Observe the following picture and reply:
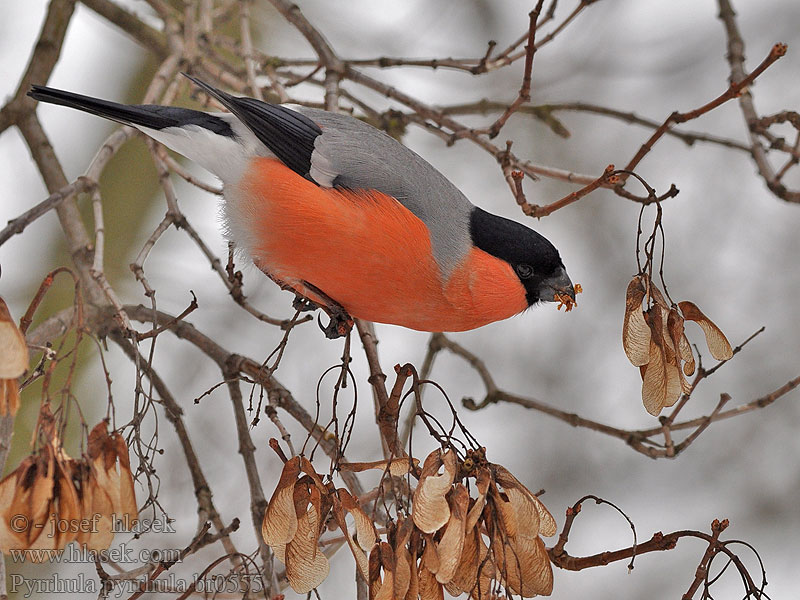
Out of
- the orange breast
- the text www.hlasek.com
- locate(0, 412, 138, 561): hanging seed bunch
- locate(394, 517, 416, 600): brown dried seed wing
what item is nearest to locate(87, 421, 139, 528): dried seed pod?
locate(0, 412, 138, 561): hanging seed bunch

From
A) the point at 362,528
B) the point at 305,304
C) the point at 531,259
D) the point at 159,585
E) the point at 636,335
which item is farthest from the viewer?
the point at 305,304


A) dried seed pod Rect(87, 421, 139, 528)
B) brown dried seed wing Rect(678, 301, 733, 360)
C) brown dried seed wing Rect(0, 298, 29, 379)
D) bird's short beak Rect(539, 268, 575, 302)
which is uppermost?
bird's short beak Rect(539, 268, 575, 302)

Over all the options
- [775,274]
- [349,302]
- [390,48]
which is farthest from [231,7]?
[775,274]

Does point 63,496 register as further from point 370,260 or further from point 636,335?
point 636,335

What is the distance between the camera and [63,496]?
1355 mm

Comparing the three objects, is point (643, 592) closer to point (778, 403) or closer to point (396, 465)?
point (778, 403)

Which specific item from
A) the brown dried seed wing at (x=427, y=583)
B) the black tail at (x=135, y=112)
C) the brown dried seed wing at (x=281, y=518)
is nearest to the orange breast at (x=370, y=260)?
the black tail at (x=135, y=112)

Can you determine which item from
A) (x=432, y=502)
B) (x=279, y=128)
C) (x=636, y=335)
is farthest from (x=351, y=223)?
(x=432, y=502)

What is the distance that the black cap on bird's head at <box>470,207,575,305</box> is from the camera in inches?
83.2

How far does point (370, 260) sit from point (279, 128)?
0.49 metres

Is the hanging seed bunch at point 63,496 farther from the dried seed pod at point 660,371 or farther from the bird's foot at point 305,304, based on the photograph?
the dried seed pod at point 660,371

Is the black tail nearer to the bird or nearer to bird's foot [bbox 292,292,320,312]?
the bird

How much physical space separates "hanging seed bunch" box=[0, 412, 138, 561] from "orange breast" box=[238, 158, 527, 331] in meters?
0.70

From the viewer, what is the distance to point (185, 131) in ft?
7.33
